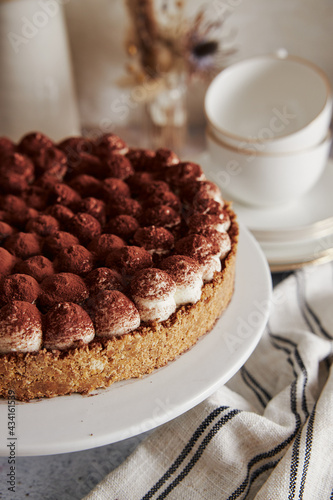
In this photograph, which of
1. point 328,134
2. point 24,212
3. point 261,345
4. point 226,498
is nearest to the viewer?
point 226,498

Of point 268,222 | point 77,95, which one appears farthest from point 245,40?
point 268,222

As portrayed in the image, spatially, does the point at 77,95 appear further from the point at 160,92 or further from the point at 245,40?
the point at 245,40

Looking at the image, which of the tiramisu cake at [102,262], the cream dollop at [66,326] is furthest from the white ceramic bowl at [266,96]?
the cream dollop at [66,326]

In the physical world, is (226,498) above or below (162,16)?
below

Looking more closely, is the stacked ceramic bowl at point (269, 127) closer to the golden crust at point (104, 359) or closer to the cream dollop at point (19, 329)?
the golden crust at point (104, 359)

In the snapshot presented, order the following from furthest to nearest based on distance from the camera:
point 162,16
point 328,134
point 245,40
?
point 245,40, point 162,16, point 328,134

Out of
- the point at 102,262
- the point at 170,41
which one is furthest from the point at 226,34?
the point at 102,262

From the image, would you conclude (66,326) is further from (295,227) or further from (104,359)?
(295,227)
